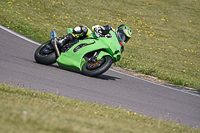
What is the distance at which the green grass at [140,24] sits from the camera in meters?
12.8

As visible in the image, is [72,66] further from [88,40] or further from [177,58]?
[177,58]

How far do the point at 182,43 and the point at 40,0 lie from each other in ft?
34.6

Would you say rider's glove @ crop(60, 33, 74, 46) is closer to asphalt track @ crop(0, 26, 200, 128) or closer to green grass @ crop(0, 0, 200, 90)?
asphalt track @ crop(0, 26, 200, 128)

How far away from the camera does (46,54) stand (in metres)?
8.39

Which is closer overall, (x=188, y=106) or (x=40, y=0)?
(x=188, y=106)

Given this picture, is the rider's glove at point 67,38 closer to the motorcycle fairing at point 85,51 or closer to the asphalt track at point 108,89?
the motorcycle fairing at point 85,51

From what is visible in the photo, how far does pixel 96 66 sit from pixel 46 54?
1541 mm

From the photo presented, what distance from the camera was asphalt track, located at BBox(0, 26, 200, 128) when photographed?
6.10 meters

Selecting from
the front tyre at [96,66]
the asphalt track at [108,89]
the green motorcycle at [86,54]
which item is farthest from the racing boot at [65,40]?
the front tyre at [96,66]

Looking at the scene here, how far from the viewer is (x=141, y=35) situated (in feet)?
65.4

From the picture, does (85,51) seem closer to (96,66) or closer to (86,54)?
(86,54)

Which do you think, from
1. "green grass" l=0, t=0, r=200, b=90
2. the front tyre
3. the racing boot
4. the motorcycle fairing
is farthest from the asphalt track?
"green grass" l=0, t=0, r=200, b=90

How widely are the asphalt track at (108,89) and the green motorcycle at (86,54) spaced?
24 cm

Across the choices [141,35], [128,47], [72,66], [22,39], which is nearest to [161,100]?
[72,66]
